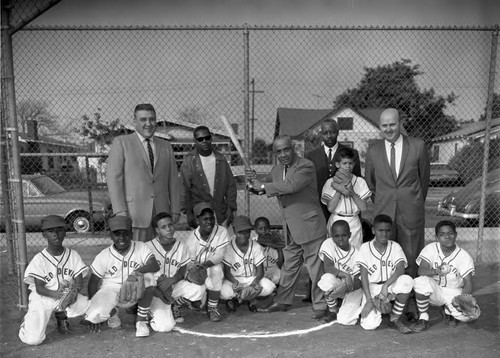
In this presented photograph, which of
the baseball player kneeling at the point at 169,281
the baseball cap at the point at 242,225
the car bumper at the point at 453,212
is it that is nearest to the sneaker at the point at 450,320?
the baseball cap at the point at 242,225

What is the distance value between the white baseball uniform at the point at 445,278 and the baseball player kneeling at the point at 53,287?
117 inches

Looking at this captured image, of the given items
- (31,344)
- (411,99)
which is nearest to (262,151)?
(31,344)

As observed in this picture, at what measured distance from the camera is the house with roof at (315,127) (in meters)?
11.0

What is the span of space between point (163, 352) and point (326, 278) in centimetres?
155

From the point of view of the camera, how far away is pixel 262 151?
8.74 metres

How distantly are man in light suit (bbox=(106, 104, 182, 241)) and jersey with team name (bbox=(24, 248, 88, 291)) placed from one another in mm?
582

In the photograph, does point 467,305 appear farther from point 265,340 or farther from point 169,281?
point 169,281

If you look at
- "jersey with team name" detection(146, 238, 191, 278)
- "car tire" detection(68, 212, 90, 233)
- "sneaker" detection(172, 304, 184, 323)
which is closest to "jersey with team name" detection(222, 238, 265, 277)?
"jersey with team name" detection(146, 238, 191, 278)

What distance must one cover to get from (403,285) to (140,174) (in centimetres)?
257

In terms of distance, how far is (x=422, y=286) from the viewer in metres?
4.11

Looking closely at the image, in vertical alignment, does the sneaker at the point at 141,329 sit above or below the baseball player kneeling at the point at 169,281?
below

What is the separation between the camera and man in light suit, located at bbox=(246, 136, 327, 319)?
4.42 metres

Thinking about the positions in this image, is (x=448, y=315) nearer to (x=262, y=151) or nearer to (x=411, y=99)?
(x=262, y=151)

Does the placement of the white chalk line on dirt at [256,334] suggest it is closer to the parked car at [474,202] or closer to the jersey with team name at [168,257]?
the jersey with team name at [168,257]
